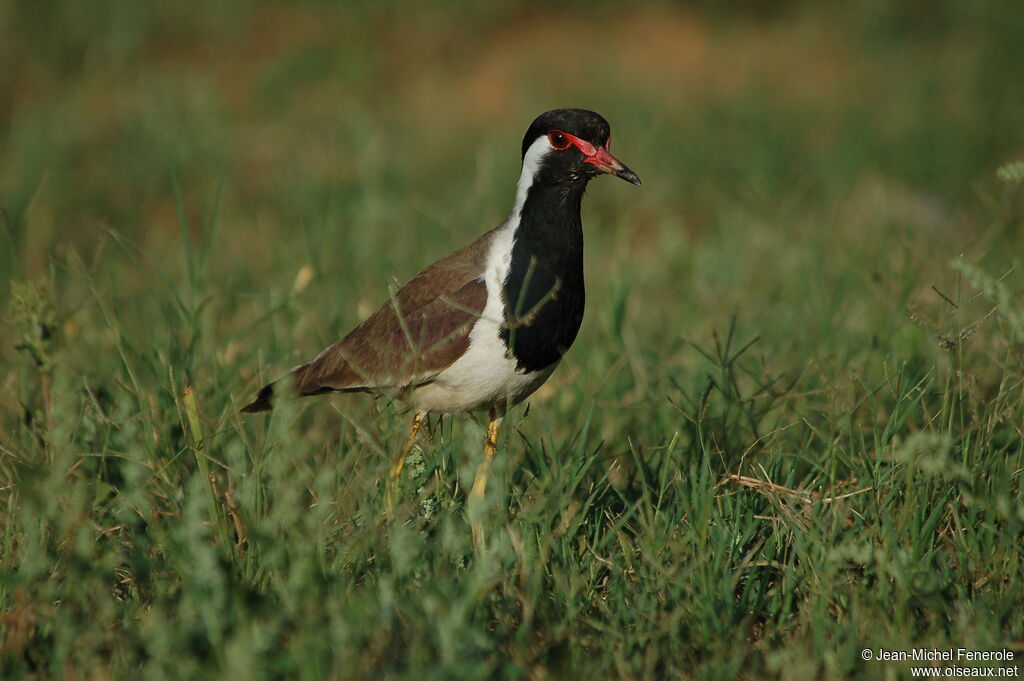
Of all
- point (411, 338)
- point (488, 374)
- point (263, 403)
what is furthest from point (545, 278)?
point (263, 403)

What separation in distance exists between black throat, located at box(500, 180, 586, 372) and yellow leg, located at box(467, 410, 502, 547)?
36cm

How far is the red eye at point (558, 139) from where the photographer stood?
356 centimetres

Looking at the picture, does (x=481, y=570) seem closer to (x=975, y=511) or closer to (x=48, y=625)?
(x=48, y=625)

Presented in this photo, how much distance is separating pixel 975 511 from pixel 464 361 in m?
1.52

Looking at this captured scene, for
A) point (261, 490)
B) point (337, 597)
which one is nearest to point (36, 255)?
point (261, 490)

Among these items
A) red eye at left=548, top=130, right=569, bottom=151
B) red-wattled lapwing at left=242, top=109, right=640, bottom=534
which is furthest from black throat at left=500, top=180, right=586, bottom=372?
red eye at left=548, top=130, right=569, bottom=151

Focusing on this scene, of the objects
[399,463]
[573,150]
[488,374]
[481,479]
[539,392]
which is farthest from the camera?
[539,392]

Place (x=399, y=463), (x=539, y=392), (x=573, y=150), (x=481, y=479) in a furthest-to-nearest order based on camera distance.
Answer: (x=539, y=392)
(x=573, y=150)
(x=399, y=463)
(x=481, y=479)

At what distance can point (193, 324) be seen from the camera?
148 inches

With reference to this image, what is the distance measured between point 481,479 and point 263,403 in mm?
853

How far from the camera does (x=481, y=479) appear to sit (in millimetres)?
3221

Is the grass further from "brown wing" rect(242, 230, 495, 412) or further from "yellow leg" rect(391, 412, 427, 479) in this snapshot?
"brown wing" rect(242, 230, 495, 412)

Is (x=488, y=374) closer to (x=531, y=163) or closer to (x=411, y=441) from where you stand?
(x=411, y=441)

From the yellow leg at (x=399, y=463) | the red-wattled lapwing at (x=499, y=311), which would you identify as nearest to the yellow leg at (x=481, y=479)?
the red-wattled lapwing at (x=499, y=311)
